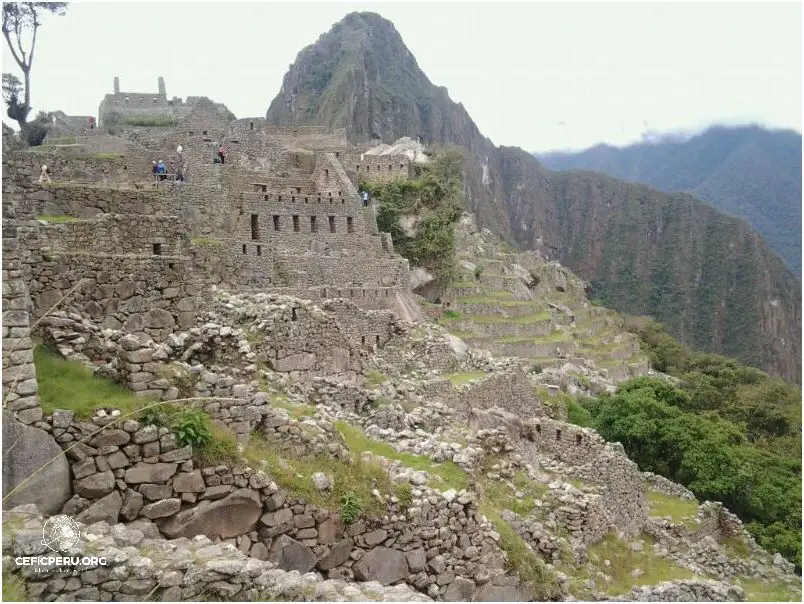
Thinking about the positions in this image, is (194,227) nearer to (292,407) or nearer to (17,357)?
(292,407)

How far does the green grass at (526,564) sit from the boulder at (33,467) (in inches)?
220

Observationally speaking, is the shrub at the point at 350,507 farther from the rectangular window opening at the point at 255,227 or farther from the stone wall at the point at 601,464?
the rectangular window opening at the point at 255,227

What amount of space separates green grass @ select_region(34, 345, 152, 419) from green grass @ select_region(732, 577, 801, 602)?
1523cm

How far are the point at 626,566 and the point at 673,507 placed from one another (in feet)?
23.1

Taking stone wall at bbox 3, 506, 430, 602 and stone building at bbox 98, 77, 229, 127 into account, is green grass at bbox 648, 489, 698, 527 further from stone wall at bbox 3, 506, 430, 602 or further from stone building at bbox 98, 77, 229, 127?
stone building at bbox 98, 77, 229, 127

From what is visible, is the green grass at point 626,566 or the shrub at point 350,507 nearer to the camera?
the shrub at point 350,507

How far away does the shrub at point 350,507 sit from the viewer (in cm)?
721

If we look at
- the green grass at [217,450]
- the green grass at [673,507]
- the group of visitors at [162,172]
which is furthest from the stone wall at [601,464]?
the group of visitors at [162,172]

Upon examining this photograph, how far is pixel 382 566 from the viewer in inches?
→ 294

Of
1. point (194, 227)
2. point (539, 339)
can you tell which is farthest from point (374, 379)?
point (539, 339)

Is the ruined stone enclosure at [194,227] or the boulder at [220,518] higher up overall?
the ruined stone enclosure at [194,227]

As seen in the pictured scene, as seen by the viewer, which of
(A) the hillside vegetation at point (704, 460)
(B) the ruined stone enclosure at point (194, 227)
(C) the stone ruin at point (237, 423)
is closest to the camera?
(C) the stone ruin at point (237, 423)

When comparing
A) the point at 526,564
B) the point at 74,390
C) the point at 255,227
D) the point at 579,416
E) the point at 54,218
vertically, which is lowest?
the point at 579,416

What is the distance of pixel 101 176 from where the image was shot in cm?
A: 2178
